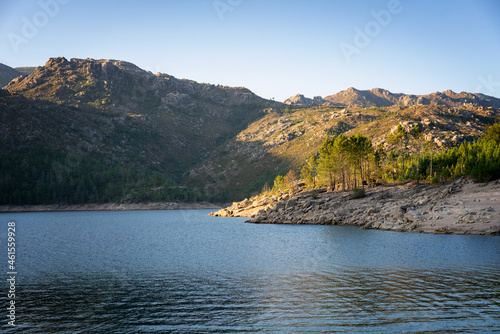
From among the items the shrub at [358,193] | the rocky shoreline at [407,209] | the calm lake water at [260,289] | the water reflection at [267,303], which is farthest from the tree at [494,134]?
the water reflection at [267,303]

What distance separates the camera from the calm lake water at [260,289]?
2172 centimetres

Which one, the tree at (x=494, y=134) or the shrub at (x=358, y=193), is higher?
the tree at (x=494, y=134)

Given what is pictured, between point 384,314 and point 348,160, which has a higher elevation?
point 348,160

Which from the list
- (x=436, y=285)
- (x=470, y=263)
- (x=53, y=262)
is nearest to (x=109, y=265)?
(x=53, y=262)

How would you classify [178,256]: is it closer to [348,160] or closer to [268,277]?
[268,277]

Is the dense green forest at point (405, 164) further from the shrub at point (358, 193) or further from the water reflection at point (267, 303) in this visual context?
the water reflection at point (267, 303)

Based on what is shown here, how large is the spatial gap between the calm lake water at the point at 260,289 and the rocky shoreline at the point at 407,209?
19387mm

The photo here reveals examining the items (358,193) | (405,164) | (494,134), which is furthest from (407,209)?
(494,134)

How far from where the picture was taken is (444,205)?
78.4 meters

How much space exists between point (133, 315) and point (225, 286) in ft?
31.6

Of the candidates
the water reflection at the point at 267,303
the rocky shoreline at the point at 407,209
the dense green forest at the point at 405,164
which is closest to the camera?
the water reflection at the point at 267,303

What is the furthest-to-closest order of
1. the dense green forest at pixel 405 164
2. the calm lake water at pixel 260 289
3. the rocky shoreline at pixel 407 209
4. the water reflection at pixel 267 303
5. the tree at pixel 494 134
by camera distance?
the tree at pixel 494 134 < the dense green forest at pixel 405 164 < the rocky shoreline at pixel 407 209 < the calm lake water at pixel 260 289 < the water reflection at pixel 267 303

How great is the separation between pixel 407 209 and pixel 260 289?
210 ft

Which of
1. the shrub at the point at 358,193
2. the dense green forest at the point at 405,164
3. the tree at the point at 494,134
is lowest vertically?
the shrub at the point at 358,193
